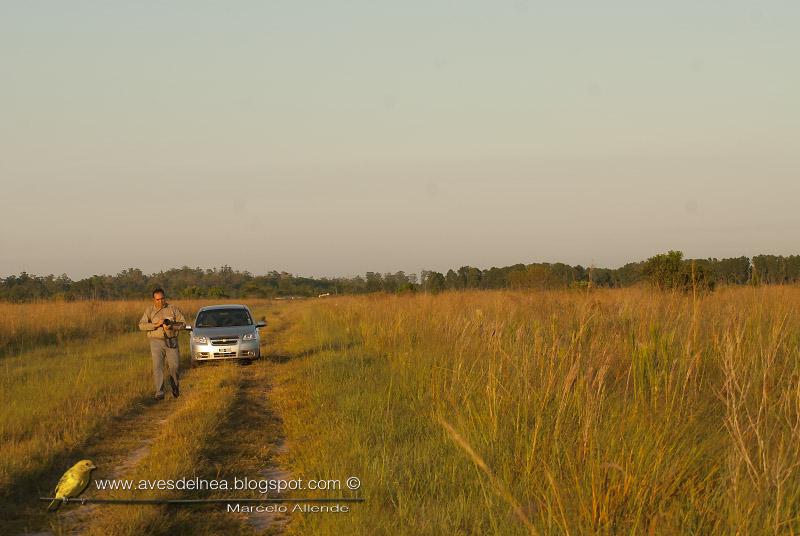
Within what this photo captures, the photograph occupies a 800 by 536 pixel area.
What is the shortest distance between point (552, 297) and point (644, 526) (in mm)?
7072

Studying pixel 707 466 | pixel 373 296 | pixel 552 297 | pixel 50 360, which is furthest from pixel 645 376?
pixel 373 296

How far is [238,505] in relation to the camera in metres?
6.88

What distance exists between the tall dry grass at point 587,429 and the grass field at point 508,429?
0.03 m

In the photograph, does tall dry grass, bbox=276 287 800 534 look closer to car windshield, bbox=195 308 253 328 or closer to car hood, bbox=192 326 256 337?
car hood, bbox=192 326 256 337

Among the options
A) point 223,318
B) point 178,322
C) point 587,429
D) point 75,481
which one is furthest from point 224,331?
point 587,429

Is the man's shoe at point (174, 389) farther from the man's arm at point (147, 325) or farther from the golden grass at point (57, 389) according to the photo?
the man's arm at point (147, 325)

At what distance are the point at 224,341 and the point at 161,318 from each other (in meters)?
5.09

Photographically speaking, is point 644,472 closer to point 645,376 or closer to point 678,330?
point 645,376

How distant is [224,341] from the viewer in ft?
63.6

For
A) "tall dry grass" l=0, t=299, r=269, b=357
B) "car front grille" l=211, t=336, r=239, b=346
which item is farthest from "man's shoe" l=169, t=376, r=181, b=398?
"tall dry grass" l=0, t=299, r=269, b=357

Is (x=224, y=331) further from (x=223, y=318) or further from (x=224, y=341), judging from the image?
(x=223, y=318)

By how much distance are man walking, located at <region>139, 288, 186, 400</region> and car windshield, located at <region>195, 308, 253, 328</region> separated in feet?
19.1

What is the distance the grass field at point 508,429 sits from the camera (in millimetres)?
5098

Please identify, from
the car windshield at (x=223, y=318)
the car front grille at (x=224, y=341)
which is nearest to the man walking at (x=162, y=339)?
the car front grille at (x=224, y=341)
